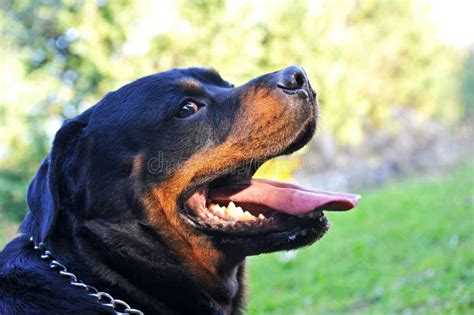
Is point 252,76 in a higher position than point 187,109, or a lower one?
higher

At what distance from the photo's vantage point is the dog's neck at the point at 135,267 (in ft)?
8.84

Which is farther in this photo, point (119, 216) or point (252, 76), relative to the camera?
point (252, 76)

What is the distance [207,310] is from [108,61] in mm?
9049

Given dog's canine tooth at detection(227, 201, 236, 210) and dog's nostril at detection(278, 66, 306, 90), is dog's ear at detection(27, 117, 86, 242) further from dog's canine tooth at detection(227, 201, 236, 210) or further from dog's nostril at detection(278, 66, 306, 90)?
dog's nostril at detection(278, 66, 306, 90)

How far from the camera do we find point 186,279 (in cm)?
278

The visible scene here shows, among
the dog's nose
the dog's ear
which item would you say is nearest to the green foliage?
the dog's nose

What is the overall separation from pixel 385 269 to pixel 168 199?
190 inches

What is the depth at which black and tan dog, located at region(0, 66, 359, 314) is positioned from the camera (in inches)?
107

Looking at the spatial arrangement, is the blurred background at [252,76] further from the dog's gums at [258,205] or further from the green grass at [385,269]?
the dog's gums at [258,205]

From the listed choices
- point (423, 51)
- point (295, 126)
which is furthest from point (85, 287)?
point (423, 51)

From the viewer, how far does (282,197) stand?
291 cm

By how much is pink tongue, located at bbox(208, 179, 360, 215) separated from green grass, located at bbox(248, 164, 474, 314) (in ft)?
6.85

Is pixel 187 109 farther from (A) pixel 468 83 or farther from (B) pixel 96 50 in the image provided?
(A) pixel 468 83

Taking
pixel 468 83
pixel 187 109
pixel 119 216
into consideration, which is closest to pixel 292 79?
pixel 187 109
